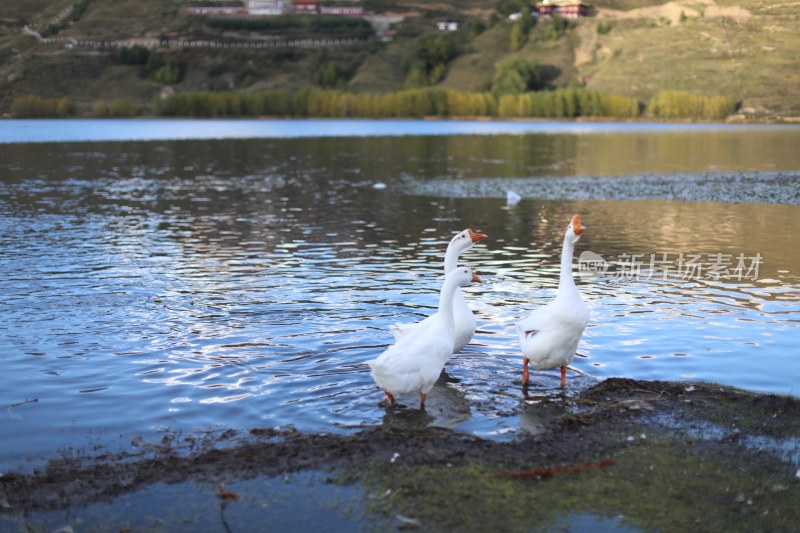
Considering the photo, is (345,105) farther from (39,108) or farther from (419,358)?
(419,358)

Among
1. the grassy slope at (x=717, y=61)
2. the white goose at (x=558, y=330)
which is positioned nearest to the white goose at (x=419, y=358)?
the white goose at (x=558, y=330)

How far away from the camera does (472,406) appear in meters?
10.3

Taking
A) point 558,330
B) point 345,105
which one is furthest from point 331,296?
point 345,105

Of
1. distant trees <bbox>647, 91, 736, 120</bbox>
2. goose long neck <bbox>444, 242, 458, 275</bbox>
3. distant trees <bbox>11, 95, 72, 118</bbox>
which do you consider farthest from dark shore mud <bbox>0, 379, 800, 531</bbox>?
distant trees <bbox>11, 95, 72, 118</bbox>

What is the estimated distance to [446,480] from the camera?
7.57 metres

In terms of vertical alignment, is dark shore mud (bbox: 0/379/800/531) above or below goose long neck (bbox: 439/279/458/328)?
below

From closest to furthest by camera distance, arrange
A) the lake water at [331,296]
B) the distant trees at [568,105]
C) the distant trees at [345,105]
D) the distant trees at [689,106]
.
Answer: the lake water at [331,296]
the distant trees at [689,106]
the distant trees at [568,105]
the distant trees at [345,105]

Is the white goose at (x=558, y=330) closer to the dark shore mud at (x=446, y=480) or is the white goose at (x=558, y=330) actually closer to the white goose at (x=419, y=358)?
the white goose at (x=419, y=358)

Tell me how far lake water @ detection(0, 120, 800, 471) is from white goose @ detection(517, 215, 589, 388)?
45cm

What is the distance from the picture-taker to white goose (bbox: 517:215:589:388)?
1066 centimetres

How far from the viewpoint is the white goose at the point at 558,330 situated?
Answer: 35.0ft

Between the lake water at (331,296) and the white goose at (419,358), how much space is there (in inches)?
16.8

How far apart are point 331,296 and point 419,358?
741 cm

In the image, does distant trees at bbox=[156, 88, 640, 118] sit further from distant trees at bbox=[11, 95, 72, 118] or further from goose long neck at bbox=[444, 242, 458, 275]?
goose long neck at bbox=[444, 242, 458, 275]
